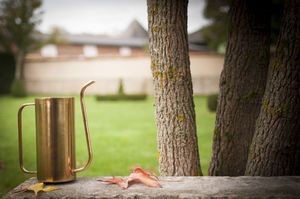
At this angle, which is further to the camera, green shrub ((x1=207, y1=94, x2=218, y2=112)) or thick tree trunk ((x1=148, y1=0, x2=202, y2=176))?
green shrub ((x1=207, y1=94, x2=218, y2=112))

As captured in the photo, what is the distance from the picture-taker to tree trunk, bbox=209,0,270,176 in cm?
272

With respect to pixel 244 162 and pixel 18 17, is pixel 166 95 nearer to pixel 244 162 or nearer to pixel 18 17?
pixel 244 162

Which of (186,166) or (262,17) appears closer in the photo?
(186,166)

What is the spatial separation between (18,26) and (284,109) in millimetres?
22513

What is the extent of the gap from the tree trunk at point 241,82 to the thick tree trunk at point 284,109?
16.8 inches

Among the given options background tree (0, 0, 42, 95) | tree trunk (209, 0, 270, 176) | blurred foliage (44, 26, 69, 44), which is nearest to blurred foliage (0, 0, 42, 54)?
background tree (0, 0, 42, 95)

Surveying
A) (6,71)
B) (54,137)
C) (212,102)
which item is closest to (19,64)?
(6,71)

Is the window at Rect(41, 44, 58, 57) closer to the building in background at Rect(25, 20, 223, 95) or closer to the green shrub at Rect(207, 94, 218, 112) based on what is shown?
the building in background at Rect(25, 20, 223, 95)

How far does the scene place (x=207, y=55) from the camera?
69.5 ft

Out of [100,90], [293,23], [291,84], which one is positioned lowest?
[100,90]

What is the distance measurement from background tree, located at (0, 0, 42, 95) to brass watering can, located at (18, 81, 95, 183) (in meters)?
21.6

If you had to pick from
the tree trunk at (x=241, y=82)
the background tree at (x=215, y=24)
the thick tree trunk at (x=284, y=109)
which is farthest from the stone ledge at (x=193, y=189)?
the background tree at (x=215, y=24)

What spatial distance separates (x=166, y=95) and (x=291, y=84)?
2.25ft

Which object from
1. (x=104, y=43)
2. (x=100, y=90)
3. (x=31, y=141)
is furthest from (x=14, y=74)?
(x=31, y=141)
